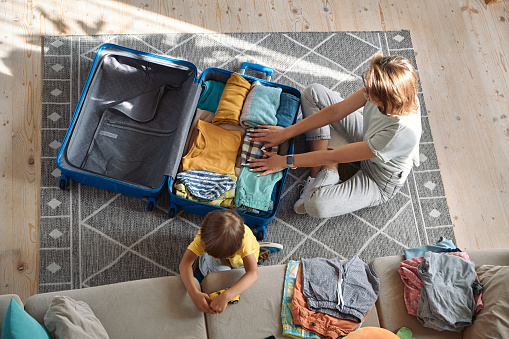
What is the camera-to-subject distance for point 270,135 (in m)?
2.07

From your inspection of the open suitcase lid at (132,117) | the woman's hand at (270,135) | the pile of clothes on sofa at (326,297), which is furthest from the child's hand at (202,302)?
the woman's hand at (270,135)

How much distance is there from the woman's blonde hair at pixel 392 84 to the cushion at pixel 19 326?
1.35 m

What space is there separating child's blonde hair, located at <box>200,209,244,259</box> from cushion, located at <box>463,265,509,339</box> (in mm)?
894

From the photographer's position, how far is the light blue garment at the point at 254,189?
1.97m

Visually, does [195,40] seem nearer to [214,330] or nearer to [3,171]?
[3,171]

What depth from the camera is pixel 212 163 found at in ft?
6.63

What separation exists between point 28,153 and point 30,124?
0.52 feet

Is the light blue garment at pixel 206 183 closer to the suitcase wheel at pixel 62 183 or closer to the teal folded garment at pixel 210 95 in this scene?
the teal folded garment at pixel 210 95

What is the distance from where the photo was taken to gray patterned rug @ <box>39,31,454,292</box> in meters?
2.02

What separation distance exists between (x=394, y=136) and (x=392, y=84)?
24 cm

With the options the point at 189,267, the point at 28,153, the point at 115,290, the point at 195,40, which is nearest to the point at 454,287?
the point at 189,267

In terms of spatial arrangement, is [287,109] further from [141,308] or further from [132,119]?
[141,308]

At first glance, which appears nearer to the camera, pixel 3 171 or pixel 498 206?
pixel 3 171

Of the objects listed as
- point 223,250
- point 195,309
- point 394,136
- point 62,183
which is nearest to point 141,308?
point 195,309
